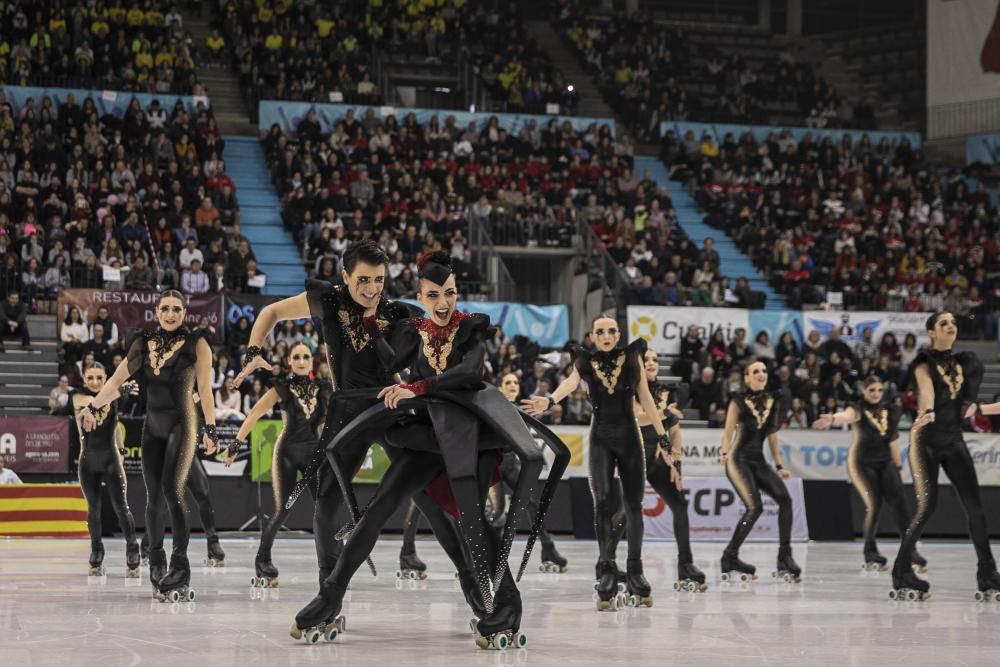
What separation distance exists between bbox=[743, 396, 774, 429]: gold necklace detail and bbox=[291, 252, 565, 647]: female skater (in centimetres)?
659

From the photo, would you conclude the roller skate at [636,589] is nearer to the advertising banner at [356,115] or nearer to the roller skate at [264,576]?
the roller skate at [264,576]

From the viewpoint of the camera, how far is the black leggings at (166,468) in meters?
9.64

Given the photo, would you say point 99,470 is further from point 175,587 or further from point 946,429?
point 946,429

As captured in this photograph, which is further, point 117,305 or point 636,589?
point 117,305

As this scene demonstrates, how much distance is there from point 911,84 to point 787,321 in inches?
667

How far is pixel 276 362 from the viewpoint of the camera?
68.0ft

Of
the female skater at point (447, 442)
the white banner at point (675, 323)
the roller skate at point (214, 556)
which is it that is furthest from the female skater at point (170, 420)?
the white banner at point (675, 323)

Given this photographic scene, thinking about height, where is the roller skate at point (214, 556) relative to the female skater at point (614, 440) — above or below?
below

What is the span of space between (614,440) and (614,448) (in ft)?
0.20

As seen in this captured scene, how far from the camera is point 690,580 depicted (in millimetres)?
11508

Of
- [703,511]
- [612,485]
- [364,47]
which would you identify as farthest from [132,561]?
[364,47]

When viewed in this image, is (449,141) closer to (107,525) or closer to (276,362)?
(276,362)

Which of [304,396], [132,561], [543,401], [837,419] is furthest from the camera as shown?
[837,419]

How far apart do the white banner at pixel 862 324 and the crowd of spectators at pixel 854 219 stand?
1.25 meters
